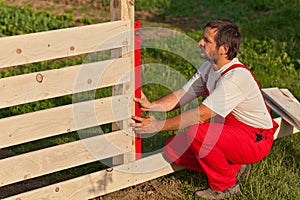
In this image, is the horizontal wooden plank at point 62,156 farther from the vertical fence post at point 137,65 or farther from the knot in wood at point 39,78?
the knot in wood at point 39,78

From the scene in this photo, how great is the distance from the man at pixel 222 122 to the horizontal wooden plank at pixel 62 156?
0.18 metres

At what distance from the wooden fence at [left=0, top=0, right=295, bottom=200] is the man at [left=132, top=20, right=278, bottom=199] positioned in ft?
0.70

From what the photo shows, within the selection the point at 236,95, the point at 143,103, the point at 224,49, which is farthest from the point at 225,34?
the point at 143,103

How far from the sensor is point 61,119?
4270mm

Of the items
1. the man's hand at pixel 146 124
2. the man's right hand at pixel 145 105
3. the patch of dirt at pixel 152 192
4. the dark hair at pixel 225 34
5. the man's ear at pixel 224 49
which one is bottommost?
the patch of dirt at pixel 152 192

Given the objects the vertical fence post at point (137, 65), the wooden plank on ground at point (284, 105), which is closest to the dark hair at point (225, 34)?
the vertical fence post at point (137, 65)

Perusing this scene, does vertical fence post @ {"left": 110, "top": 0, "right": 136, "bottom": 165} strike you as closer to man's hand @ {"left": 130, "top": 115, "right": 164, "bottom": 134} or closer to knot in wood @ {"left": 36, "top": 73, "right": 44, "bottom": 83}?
man's hand @ {"left": 130, "top": 115, "right": 164, "bottom": 134}

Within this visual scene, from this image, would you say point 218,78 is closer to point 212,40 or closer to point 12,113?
point 212,40

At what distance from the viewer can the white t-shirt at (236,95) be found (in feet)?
14.5

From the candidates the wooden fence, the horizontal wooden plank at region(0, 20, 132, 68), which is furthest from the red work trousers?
the horizontal wooden plank at region(0, 20, 132, 68)

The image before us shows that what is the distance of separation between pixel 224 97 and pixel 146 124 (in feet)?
1.97

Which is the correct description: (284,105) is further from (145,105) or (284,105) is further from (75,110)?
(75,110)

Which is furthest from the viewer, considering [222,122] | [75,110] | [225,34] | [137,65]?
[222,122]

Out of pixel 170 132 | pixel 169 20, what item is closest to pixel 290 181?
pixel 170 132
